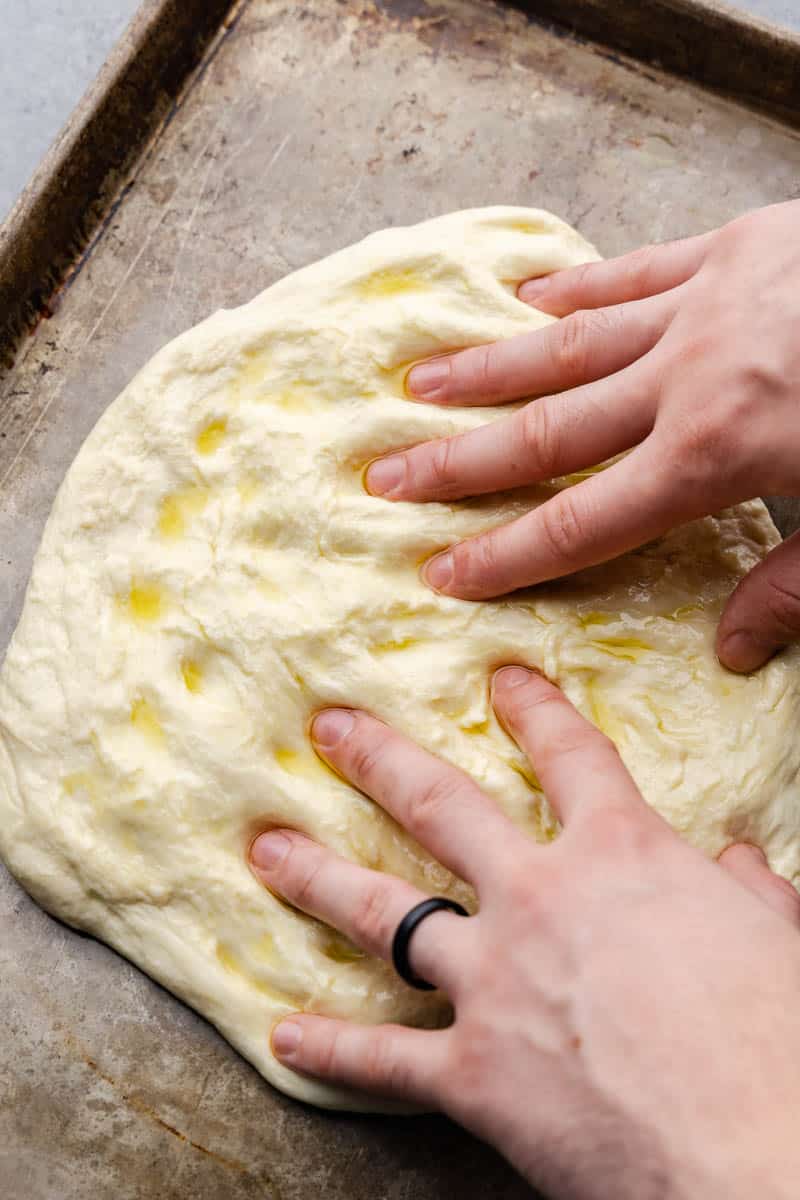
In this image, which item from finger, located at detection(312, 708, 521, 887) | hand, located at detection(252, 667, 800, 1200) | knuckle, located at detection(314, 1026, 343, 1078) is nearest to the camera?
hand, located at detection(252, 667, 800, 1200)

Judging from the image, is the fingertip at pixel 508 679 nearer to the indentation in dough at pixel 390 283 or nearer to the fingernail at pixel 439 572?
the fingernail at pixel 439 572

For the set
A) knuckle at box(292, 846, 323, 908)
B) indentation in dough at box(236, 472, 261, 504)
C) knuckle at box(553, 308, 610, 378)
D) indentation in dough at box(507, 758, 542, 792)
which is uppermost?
knuckle at box(553, 308, 610, 378)

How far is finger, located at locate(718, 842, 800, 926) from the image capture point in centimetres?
120

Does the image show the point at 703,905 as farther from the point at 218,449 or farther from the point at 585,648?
the point at 218,449

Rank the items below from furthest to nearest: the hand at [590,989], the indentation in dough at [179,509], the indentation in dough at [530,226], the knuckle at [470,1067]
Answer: the indentation in dough at [530,226]
the indentation in dough at [179,509]
the knuckle at [470,1067]
the hand at [590,989]

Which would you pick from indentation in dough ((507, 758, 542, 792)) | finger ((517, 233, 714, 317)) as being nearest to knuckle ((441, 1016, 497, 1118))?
indentation in dough ((507, 758, 542, 792))

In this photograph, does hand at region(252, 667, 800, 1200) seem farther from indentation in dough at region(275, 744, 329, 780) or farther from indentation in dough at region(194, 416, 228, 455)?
indentation in dough at region(194, 416, 228, 455)

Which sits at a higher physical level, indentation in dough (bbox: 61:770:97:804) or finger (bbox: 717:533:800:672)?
finger (bbox: 717:533:800:672)

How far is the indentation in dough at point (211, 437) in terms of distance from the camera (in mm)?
1495

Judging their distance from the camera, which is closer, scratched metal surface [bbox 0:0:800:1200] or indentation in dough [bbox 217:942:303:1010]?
indentation in dough [bbox 217:942:303:1010]

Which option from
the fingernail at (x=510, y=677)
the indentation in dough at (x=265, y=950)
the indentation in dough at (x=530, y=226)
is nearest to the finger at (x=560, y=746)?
the fingernail at (x=510, y=677)

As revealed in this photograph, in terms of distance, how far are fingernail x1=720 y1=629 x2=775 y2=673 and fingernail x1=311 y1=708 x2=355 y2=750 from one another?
51 cm

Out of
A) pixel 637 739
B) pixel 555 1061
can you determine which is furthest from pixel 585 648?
pixel 555 1061

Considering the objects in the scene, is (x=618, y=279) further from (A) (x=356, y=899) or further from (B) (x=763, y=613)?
(A) (x=356, y=899)
